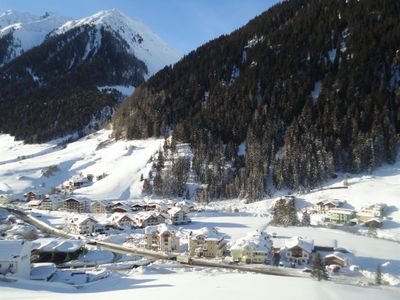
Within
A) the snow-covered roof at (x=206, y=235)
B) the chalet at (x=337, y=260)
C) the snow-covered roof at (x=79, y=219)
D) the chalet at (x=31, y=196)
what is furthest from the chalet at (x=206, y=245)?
the chalet at (x=31, y=196)

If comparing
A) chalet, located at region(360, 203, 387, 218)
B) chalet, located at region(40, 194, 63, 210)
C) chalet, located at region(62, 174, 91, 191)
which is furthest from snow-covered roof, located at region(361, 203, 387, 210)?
chalet, located at region(62, 174, 91, 191)

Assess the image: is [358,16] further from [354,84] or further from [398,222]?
[398,222]

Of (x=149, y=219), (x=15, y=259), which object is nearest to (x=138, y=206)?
(x=149, y=219)

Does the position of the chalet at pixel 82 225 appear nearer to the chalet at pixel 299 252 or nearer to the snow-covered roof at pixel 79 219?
the snow-covered roof at pixel 79 219

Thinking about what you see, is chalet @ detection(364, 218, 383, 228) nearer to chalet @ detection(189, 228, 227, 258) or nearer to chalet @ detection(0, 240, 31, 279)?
chalet @ detection(189, 228, 227, 258)

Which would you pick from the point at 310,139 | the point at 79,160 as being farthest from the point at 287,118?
the point at 79,160

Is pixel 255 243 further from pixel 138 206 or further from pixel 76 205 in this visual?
pixel 76 205
